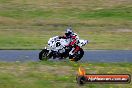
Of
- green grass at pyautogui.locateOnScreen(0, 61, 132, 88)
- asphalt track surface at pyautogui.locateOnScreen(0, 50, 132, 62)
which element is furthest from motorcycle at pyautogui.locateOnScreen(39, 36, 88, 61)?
green grass at pyautogui.locateOnScreen(0, 61, 132, 88)

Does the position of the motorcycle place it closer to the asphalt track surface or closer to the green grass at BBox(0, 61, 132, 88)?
the asphalt track surface

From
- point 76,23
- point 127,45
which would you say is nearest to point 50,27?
point 76,23

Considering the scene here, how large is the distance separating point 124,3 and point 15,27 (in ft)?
37.0

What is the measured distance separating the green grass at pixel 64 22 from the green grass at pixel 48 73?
7.58 meters

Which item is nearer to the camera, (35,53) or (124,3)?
(35,53)

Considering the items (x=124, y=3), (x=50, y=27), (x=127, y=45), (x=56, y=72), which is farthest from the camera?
(x=124, y=3)

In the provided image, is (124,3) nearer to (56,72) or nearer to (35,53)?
(35,53)

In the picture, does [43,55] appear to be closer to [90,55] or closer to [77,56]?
[77,56]

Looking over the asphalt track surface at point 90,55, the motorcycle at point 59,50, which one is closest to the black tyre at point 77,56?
the motorcycle at point 59,50

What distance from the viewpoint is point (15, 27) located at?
3234 cm

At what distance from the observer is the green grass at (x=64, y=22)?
26.2 metres

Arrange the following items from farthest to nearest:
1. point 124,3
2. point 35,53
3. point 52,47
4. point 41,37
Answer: point 124,3 < point 41,37 < point 35,53 < point 52,47

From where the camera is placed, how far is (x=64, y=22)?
33750mm

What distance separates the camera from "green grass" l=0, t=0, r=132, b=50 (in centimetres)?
2619
